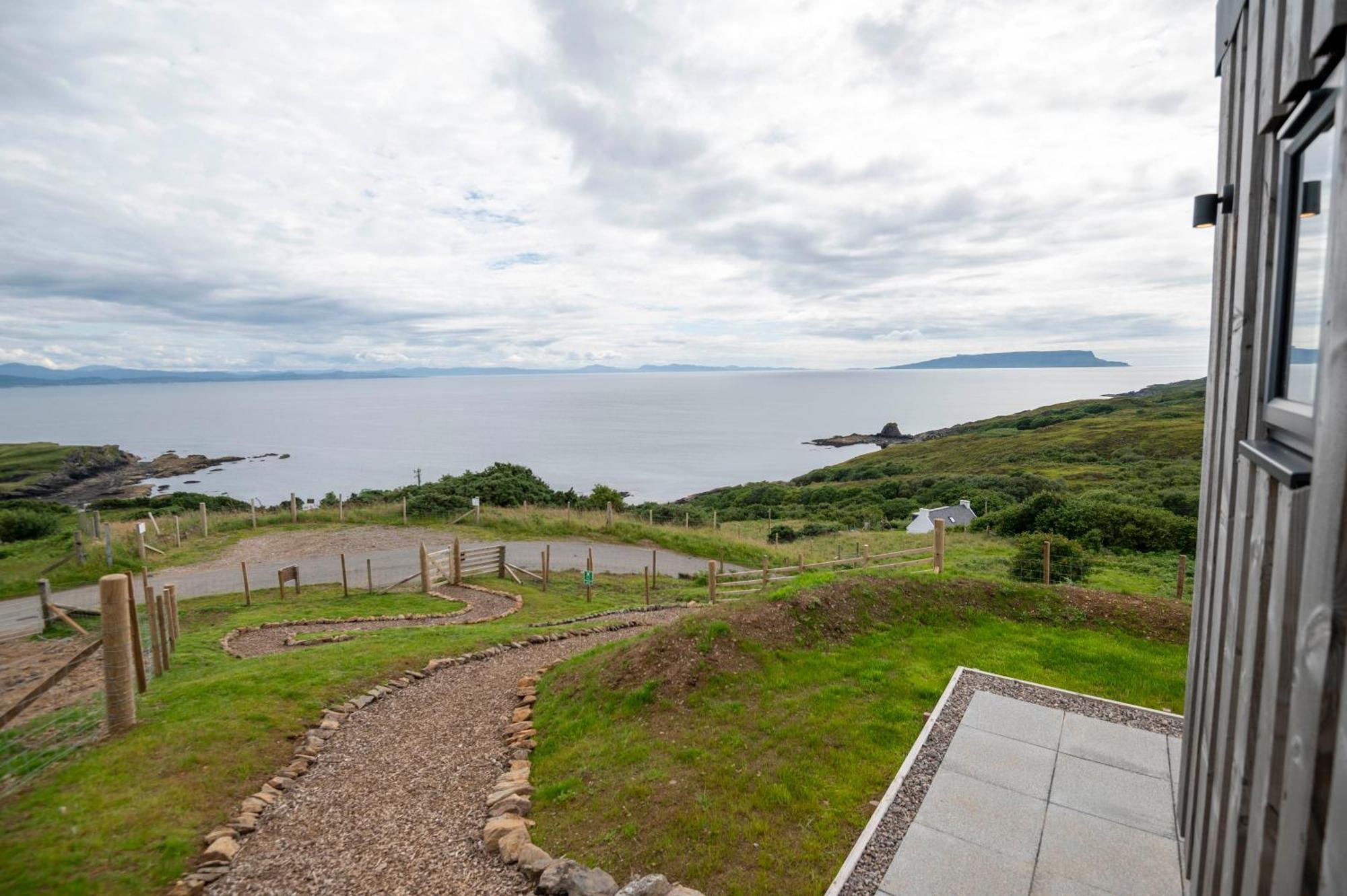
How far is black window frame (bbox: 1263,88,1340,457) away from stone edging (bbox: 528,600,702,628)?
12.4 meters

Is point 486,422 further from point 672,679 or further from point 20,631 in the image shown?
point 672,679

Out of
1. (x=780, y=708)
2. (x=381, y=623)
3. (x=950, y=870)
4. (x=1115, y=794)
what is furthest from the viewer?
(x=381, y=623)

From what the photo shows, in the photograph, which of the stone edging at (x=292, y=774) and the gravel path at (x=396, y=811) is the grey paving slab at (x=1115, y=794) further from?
the gravel path at (x=396, y=811)

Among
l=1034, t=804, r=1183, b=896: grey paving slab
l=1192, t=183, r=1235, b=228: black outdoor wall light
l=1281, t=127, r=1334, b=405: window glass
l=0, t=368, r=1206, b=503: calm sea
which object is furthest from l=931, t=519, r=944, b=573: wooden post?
l=0, t=368, r=1206, b=503: calm sea

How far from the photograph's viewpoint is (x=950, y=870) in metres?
4.36

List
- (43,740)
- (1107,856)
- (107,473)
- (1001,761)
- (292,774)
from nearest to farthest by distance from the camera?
1. (1107,856)
2. (1001,761)
3. (292,774)
4. (43,740)
5. (107,473)

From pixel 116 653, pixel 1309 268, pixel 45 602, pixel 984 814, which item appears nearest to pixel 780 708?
pixel 984 814

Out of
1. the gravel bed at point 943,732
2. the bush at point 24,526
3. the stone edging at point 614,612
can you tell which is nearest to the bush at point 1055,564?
the gravel bed at point 943,732

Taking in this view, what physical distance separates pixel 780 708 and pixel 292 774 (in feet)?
17.7

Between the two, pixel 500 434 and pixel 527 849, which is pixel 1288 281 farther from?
pixel 500 434

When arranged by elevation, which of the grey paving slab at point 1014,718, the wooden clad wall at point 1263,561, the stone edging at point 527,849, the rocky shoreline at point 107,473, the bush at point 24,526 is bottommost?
the rocky shoreline at point 107,473

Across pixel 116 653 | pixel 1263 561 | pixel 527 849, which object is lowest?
pixel 527 849

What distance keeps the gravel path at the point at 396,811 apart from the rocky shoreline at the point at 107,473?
53696mm

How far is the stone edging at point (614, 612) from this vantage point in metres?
13.9
